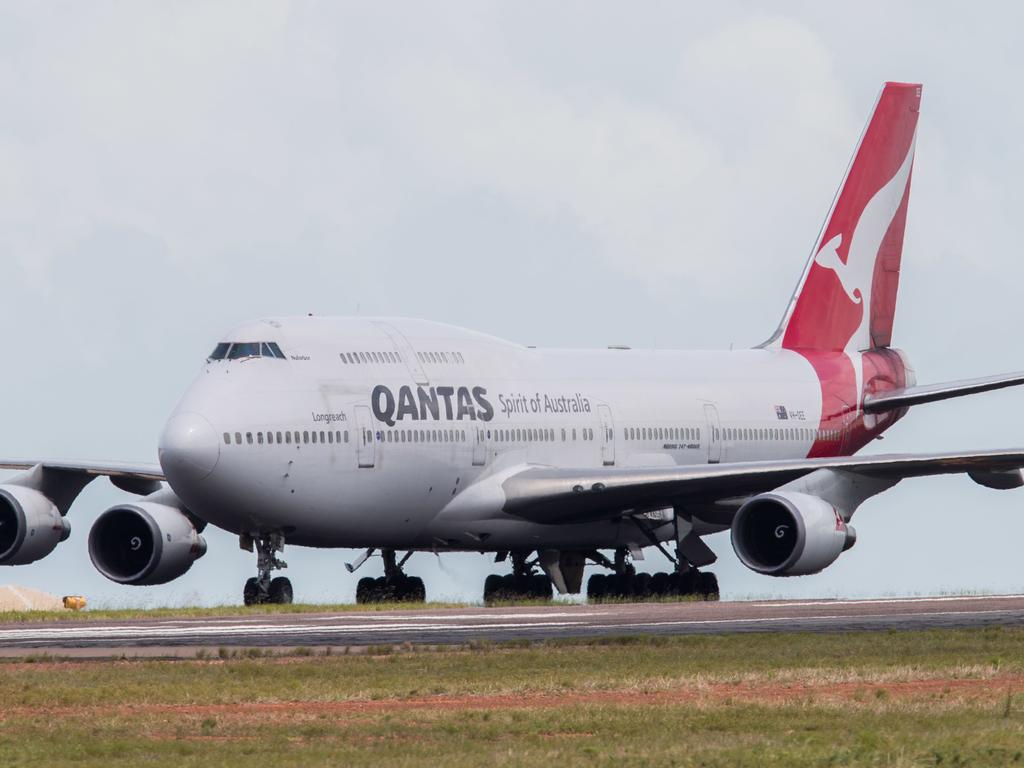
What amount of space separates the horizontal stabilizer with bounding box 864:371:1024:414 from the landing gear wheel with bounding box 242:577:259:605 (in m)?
16.4

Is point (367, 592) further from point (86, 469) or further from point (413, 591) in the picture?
point (86, 469)

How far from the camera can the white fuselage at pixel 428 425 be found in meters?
33.7

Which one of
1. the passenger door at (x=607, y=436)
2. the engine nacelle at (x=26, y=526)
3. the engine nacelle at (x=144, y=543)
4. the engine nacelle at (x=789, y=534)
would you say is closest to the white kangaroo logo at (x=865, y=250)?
the passenger door at (x=607, y=436)

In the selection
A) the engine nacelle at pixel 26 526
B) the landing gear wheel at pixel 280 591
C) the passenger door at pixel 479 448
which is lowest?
Result: the landing gear wheel at pixel 280 591

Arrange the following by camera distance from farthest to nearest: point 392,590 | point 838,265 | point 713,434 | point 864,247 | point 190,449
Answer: point 864,247 → point 838,265 → point 713,434 → point 392,590 → point 190,449

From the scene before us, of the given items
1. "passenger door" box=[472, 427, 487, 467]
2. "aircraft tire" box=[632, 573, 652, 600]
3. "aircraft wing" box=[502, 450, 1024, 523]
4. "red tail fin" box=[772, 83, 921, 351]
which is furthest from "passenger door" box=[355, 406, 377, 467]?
"red tail fin" box=[772, 83, 921, 351]

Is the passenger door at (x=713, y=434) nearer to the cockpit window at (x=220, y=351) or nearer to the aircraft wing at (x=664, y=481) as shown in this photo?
the aircraft wing at (x=664, y=481)

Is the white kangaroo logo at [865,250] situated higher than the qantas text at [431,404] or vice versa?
the white kangaroo logo at [865,250]

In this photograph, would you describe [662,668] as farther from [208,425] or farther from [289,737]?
[208,425]

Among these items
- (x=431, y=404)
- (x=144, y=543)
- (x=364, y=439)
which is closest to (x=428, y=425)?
(x=431, y=404)

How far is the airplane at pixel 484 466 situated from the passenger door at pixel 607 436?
42 mm

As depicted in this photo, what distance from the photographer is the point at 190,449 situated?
107 ft

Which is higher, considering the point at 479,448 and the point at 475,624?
the point at 479,448

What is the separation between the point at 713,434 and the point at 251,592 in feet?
42.2
